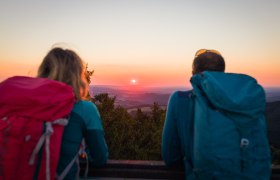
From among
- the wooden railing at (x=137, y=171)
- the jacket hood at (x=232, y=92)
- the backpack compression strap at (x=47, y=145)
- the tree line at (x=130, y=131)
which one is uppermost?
the jacket hood at (x=232, y=92)

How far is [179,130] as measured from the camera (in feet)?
7.66

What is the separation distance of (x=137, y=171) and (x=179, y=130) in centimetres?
49

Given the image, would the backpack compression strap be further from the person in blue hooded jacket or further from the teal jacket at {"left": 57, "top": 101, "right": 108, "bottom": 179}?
the person in blue hooded jacket

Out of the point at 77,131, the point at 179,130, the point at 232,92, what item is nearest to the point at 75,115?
the point at 77,131

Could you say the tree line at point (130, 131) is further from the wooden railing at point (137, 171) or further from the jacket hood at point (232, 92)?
the jacket hood at point (232, 92)

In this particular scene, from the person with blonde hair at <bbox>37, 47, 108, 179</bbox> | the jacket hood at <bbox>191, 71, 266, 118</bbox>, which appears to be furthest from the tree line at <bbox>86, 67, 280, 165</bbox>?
the jacket hood at <bbox>191, 71, 266, 118</bbox>

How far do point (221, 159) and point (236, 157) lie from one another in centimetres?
11

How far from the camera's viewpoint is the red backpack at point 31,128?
6.68ft

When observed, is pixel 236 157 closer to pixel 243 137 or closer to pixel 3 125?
pixel 243 137

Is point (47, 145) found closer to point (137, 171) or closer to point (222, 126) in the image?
point (137, 171)

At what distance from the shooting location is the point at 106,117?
1551 cm

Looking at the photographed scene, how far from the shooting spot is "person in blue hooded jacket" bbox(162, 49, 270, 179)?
207 centimetres

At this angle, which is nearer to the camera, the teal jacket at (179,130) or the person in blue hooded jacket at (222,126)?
the person in blue hooded jacket at (222,126)

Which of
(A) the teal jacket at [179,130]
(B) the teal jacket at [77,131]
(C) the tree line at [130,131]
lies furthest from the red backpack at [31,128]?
(C) the tree line at [130,131]
